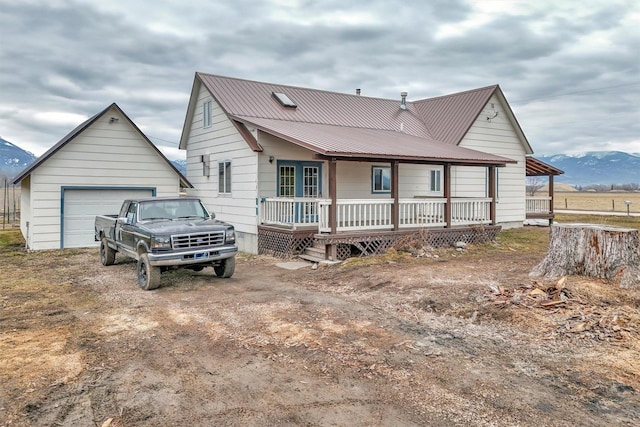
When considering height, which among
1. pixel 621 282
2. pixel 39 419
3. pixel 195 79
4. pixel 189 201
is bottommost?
pixel 39 419

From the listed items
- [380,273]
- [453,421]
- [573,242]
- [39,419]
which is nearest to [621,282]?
[573,242]

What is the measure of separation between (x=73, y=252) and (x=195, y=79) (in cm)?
787

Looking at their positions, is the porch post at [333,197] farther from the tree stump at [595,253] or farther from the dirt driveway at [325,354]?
the tree stump at [595,253]

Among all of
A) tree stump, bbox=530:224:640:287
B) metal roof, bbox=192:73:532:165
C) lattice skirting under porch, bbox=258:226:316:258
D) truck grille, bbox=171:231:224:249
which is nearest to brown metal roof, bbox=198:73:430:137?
metal roof, bbox=192:73:532:165

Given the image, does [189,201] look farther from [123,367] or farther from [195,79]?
[195,79]

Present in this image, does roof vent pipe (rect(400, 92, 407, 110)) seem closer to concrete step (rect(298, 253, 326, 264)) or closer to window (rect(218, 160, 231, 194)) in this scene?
window (rect(218, 160, 231, 194))

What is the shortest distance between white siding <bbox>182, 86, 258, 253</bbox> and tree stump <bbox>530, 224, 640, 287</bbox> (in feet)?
29.9

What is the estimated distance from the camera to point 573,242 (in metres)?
8.55

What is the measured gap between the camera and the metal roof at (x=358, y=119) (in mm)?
14086

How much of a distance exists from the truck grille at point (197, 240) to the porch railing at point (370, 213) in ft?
12.6

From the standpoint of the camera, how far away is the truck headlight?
363 inches

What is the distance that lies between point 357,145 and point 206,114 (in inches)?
294

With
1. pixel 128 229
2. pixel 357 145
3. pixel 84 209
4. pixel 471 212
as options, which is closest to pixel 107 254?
pixel 128 229

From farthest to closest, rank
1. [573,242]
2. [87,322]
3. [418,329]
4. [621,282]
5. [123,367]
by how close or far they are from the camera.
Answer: [573,242], [621,282], [87,322], [418,329], [123,367]
